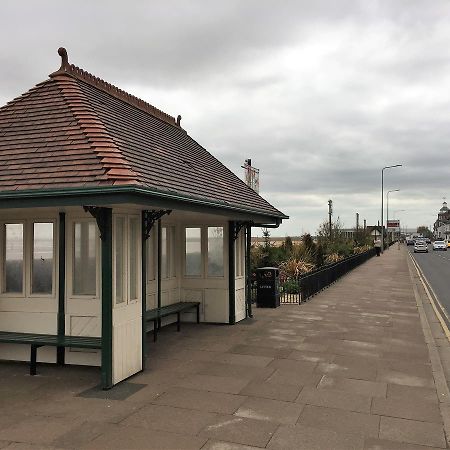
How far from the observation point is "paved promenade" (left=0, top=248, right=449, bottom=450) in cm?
493

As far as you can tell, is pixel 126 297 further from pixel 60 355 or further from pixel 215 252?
pixel 215 252

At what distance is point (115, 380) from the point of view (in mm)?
6645

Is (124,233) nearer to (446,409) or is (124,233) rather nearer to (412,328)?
(446,409)

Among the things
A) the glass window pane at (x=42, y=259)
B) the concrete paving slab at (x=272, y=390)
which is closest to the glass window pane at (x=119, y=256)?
the glass window pane at (x=42, y=259)

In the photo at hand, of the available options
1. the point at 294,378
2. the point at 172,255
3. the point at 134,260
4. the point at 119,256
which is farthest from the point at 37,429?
the point at 172,255

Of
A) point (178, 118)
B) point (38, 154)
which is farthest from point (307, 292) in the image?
point (38, 154)

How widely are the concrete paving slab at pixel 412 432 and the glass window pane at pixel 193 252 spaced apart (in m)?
6.59

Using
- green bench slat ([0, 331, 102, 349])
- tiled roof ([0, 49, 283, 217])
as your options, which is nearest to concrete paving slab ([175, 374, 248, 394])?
green bench slat ([0, 331, 102, 349])

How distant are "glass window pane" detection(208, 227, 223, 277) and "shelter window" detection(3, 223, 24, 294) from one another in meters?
4.53

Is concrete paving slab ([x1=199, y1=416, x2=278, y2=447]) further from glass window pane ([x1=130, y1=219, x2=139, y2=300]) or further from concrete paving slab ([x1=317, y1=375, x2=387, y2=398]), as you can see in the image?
glass window pane ([x1=130, y1=219, x2=139, y2=300])

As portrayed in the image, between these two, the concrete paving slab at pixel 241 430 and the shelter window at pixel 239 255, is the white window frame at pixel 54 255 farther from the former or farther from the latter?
the shelter window at pixel 239 255

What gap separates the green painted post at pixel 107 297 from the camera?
6.49 meters

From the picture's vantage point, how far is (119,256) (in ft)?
23.0

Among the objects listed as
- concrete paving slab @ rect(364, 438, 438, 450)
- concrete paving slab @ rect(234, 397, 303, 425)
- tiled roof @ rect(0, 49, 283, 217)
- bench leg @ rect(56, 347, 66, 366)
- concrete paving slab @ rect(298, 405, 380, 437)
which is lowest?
concrete paving slab @ rect(364, 438, 438, 450)
